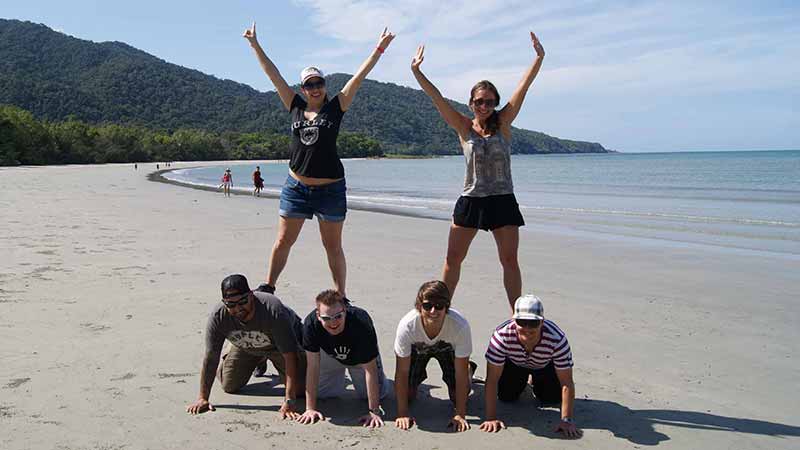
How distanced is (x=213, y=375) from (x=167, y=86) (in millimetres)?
165959

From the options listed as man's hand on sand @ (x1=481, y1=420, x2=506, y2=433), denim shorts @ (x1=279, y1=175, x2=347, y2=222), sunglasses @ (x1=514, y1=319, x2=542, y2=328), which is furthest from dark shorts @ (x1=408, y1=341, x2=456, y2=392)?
denim shorts @ (x1=279, y1=175, x2=347, y2=222)

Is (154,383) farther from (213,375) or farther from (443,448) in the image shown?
(443,448)

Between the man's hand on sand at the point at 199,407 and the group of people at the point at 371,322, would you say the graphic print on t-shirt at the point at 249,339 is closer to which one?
the group of people at the point at 371,322

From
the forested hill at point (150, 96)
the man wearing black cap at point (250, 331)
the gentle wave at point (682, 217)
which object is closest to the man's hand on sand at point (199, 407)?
the man wearing black cap at point (250, 331)

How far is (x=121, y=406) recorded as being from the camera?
389 cm

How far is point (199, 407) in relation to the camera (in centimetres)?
387

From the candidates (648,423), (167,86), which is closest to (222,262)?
(648,423)

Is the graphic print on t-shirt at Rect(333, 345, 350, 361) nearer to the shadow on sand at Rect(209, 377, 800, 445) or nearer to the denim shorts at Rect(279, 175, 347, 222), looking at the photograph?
the shadow on sand at Rect(209, 377, 800, 445)

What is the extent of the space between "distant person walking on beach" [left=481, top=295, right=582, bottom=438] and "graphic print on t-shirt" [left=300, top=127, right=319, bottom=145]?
1971mm

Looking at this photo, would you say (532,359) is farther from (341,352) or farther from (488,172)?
(488,172)

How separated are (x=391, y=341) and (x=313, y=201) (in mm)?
1407

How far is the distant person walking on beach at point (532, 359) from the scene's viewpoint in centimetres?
359

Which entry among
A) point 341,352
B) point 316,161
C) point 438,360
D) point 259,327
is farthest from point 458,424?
point 316,161

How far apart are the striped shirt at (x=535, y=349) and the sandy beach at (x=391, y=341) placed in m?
0.40
